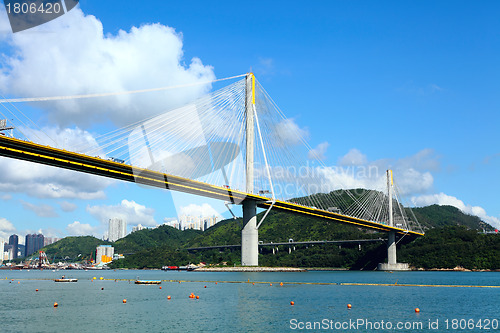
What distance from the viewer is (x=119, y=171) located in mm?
67188

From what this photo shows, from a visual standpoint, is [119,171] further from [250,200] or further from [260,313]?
[260,313]

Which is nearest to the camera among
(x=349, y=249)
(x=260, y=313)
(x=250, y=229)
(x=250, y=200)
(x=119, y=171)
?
(x=260, y=313)

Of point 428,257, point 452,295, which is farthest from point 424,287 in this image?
point 428,257

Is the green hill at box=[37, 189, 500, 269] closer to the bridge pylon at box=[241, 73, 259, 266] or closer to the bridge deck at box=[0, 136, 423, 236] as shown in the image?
the bridge pylon at box=[241, 73, 259, 266]

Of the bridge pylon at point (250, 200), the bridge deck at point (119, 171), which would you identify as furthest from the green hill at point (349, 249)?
the bridge deck at point (119, 171)

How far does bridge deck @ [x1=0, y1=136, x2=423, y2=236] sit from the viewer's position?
5584cm

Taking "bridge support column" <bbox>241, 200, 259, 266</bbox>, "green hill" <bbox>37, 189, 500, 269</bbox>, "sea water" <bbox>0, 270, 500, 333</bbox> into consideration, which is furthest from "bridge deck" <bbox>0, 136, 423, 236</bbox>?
"green hill" <bbox>37, 189, 500, 269</bbox>

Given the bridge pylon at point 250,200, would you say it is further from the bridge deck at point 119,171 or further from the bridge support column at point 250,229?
the bridge deck at point 119,171

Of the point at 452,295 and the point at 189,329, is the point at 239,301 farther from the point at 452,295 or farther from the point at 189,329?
the point at 452,295

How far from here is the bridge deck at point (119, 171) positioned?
5584 centimetres

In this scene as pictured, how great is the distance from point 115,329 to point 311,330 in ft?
39.3

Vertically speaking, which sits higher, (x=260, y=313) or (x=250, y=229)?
(x=250, y=229)

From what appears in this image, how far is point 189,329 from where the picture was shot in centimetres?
2906

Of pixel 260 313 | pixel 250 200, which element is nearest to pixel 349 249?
pixel 250 200
